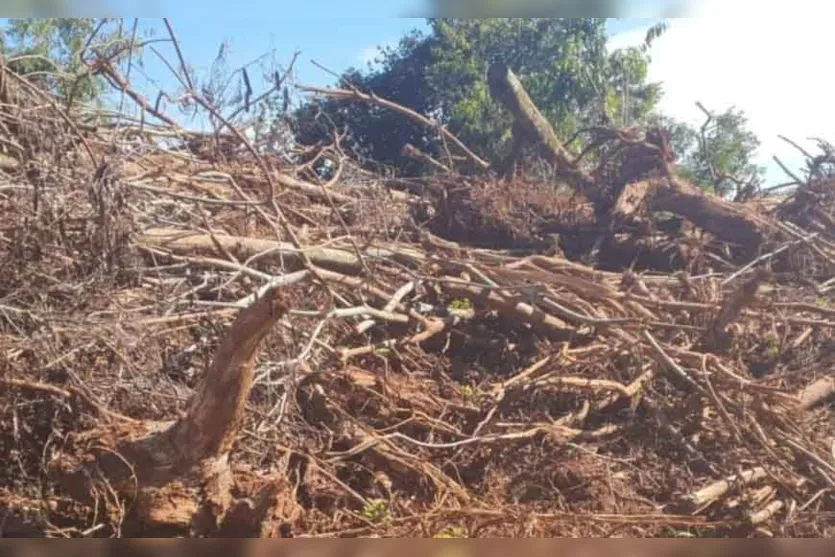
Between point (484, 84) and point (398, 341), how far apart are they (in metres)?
1.01

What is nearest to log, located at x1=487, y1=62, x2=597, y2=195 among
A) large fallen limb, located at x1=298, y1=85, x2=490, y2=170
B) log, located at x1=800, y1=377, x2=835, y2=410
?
large fallen limb, located at x1=298, y1=85, x2=490, y2=170

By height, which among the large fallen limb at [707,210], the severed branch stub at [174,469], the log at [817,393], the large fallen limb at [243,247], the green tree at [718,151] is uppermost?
the green tree at [718,151]

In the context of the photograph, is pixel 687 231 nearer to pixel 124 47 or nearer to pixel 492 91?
pixel 492 91

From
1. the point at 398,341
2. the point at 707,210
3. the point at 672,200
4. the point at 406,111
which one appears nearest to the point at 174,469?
the point at 398,341

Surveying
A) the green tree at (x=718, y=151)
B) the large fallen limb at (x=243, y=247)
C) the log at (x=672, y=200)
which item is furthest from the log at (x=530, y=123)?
the large fallen limb at (x=243, y=247)

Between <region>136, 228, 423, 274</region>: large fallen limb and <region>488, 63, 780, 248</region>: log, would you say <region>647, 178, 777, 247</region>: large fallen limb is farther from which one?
<region>136, 228, 423, 274</region>: large fallen limb

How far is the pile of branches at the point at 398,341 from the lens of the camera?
114 inches

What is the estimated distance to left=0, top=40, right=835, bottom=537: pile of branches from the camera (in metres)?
2.90

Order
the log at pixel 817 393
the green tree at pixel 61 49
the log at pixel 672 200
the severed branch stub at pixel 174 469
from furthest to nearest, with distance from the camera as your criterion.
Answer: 1. the log at pixel 672 200
2. the log at pixel 817 393
3. the green tree at pixel 61 49
4. the severed branch stub at pixel 174 469

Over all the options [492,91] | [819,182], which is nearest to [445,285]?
[492,91]

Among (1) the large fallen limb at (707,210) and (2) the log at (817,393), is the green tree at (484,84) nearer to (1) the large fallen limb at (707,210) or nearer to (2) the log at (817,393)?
(1) the large fallen limb at (707,210)

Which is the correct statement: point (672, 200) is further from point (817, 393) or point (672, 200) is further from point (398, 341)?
point (398, 341)

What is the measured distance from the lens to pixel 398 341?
3.61m

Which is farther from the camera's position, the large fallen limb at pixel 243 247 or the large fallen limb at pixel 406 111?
the large fallen limb at pixel 406 111
